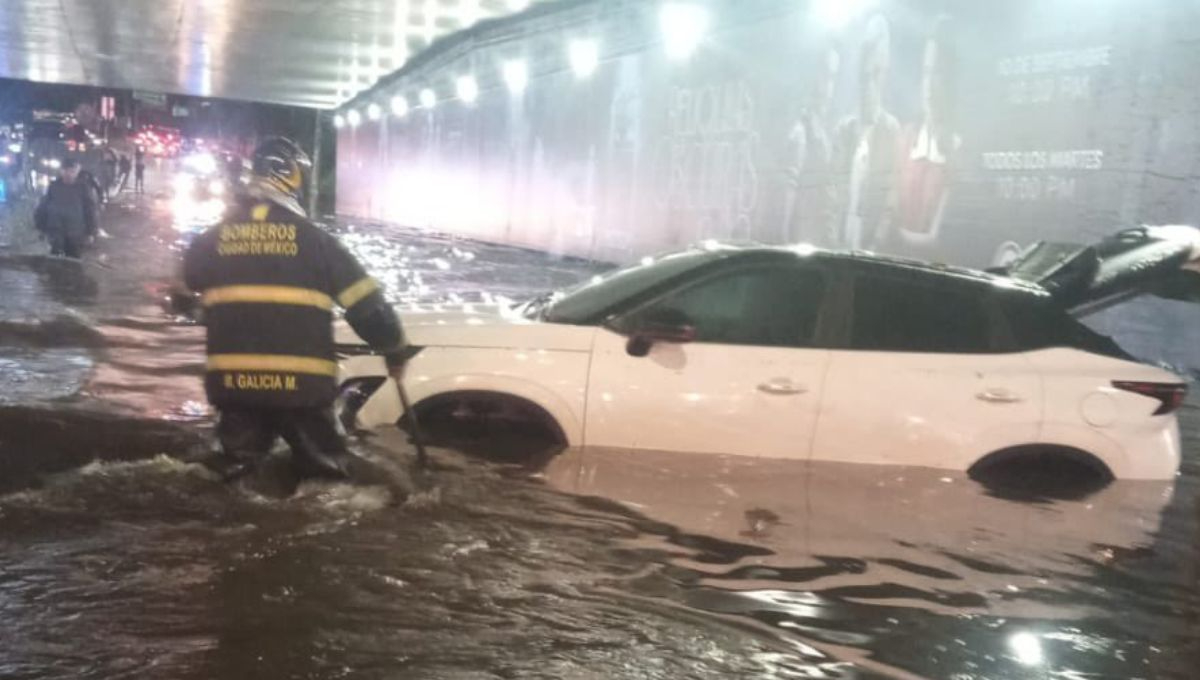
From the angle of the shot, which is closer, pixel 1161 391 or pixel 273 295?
pixel 273 295

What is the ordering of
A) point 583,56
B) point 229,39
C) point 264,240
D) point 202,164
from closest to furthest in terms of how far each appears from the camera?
point 264,240
point 583,56
point 229,39
point 202,164

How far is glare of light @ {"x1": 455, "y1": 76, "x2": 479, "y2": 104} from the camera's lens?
96.7 feet

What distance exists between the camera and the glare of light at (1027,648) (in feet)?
15.0

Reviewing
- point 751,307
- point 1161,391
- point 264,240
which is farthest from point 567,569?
point 1161,391

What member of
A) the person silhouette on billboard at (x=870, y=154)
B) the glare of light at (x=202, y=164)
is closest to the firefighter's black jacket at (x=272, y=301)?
the person silhouette on billboard at (x=870, y=154)

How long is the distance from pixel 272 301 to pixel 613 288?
2291 millimetres

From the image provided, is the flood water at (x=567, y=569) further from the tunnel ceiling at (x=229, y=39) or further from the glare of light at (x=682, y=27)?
the tunnel ceiling at (x=229, y=39)

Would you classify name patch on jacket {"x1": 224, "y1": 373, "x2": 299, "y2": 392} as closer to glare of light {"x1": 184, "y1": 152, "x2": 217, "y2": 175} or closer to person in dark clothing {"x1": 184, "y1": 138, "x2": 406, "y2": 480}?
person in dark clothing {"x1": 184, "y1": 138, "x2": 406, "y2": 480}

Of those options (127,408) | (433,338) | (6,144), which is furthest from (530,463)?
(6,144)

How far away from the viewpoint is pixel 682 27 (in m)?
19.9

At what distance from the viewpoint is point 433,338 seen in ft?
21.6

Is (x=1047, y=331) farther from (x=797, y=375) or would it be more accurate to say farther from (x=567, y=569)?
(x=567, y=569)

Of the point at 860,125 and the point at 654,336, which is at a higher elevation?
the point at 860,125

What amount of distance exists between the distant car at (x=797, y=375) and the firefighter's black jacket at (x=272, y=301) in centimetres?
131
